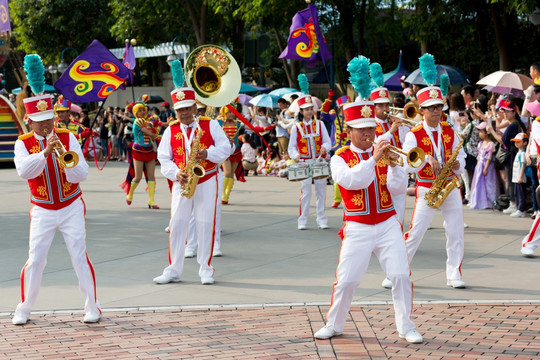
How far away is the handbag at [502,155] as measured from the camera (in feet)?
43.1

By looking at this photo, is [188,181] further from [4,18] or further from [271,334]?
[4,18]

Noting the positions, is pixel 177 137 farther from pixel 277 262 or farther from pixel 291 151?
pixel 291 151

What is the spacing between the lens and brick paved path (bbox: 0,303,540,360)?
6.06 metres

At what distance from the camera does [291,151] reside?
40.4 ft

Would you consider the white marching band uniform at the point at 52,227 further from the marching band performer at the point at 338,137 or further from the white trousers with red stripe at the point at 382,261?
the marching band performer at the point at 338,137

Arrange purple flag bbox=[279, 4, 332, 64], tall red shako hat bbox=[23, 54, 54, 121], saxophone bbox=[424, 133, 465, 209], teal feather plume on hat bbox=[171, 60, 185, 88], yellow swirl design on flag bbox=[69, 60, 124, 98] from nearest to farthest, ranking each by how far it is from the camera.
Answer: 1. tall red shako hat bbox=[23, 54, 54, 121]
2. saxophone bbox=[424, 133, 465, 209]
3. teal feather plume on hat bbox=[171, 60, 185, 88]
4. yellow swirl design on flag bbox=[69, 60, 124, 98]
5. purple flag bbox=[279, 4, 332, 64]

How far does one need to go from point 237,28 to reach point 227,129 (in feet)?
68.2

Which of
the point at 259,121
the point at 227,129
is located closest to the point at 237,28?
the point at 259,121

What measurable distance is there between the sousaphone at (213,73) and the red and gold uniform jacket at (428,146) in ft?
6.98

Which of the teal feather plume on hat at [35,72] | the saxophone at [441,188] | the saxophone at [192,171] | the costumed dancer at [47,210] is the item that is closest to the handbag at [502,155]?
the saxophone at [441,188]

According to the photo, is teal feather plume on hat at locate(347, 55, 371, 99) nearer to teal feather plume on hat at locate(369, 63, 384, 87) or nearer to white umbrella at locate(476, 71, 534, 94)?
teal feather plume on hat at locate(369, 63, 384, 87)

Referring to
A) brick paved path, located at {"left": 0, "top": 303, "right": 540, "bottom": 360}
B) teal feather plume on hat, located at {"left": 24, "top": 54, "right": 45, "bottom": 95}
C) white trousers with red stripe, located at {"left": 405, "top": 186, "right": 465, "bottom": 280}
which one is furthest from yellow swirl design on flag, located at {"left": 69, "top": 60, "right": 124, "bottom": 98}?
white trousers with red stripe, located at {"left": 405, "top": 186, "right": 465, "bottom": 280}

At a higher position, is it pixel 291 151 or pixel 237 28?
pixel 237 28

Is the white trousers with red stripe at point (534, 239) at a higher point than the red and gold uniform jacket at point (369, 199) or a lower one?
lower
